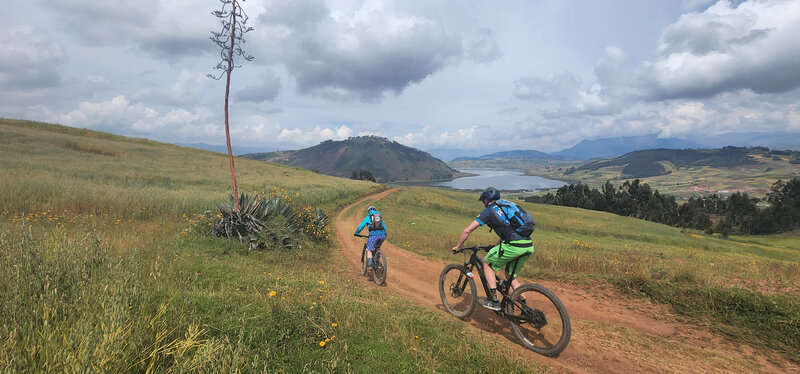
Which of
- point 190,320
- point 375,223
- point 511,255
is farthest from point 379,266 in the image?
point 190,320

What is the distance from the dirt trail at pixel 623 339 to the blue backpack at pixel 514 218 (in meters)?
2.09

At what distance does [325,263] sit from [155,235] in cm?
542

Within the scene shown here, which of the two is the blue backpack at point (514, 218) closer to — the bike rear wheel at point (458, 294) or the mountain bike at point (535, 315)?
the mountain bike at point (535, 315)

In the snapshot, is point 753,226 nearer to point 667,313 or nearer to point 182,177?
point 667,313

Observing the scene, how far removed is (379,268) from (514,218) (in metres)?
5.29

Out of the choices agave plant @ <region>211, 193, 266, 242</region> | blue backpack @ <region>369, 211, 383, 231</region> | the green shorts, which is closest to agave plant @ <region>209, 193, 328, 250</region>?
agave plant @ <region>211, 193, 266, 242</region>

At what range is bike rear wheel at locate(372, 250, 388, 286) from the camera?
31.4 feet

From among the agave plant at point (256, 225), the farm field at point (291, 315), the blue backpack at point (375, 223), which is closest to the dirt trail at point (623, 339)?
the farm field at point (291, 315)

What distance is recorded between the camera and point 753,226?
7075 centimetres

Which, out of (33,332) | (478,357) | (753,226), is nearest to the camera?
(33,332)

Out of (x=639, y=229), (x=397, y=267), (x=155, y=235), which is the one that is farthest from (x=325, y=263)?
(x=639, y=229)

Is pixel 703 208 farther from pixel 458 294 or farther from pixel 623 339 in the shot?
pixel 458 294

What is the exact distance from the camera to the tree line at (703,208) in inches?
2736

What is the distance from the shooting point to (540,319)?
A: 17.8ft
